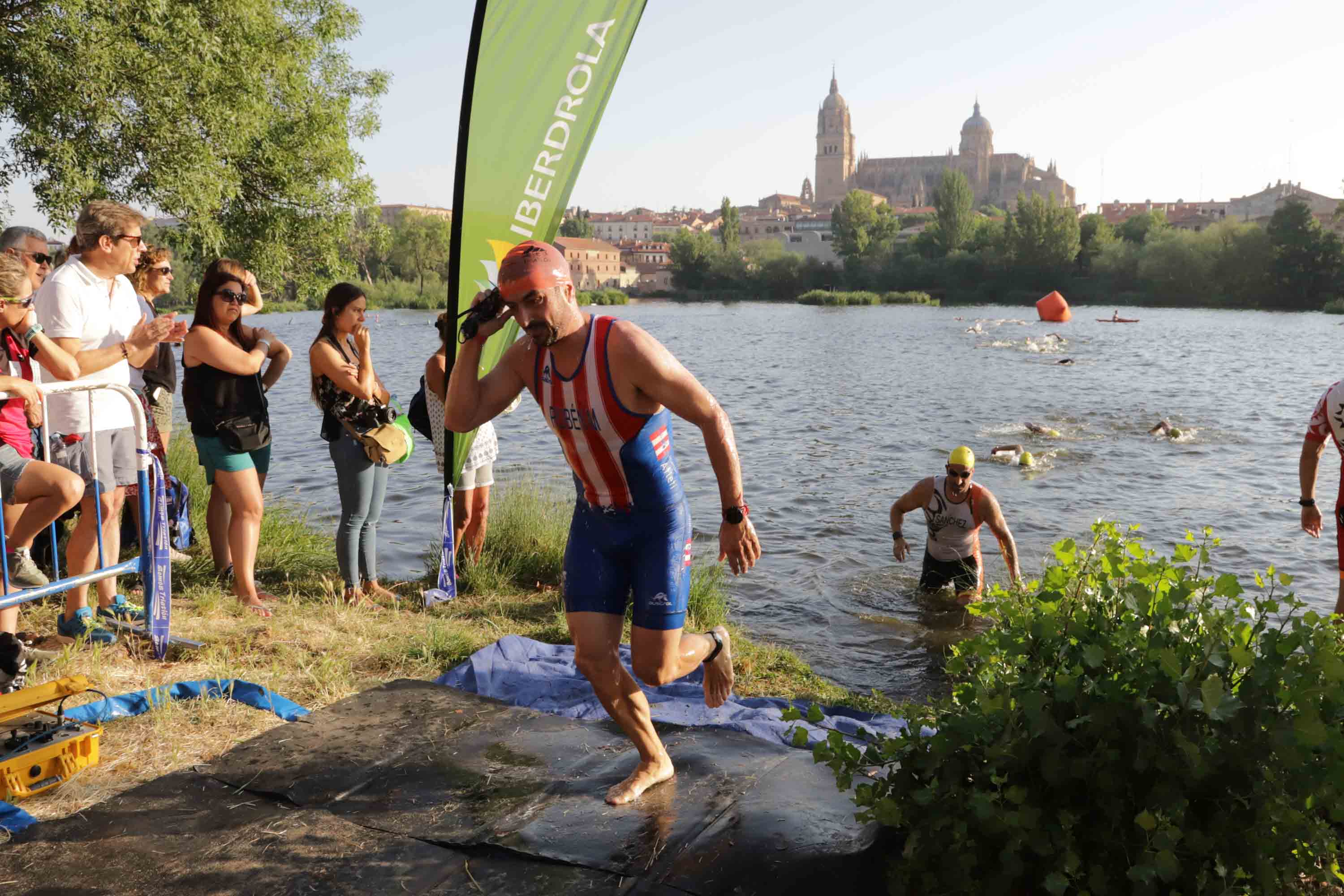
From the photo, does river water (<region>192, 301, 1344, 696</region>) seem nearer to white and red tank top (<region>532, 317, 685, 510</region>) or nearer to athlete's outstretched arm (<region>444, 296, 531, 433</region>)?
white and red tank top (<region>532, 317, 685, 510</region>)

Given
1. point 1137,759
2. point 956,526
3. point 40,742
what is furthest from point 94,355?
point 956,526

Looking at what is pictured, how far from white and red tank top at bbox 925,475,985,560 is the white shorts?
3702 mm

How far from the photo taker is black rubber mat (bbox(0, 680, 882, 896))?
343 centimetres

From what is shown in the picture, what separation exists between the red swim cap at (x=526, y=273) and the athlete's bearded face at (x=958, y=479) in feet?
18.1

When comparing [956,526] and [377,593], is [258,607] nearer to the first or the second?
[377,593]

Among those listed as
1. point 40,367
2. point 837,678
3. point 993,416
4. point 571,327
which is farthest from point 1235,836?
point 993,416

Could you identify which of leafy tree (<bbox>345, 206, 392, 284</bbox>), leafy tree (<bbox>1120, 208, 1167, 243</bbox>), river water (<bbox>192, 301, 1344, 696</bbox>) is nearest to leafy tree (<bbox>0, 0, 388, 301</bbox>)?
leafy tree (<bbox>345, 206, 392, 284</bbox>)

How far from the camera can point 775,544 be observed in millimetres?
12359

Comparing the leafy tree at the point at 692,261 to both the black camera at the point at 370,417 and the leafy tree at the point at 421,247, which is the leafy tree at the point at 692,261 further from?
the black camera at the point at 370,417

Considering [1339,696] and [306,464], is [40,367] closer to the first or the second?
[1339,696]

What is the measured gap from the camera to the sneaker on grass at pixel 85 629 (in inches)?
218

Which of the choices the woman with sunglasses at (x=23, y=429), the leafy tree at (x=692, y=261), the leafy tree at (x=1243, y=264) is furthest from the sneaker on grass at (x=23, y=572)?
the leafy tree at (x=692, y=261)

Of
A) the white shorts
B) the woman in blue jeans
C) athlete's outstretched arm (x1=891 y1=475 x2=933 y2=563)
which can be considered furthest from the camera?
athlete's outstretched arm (x1=891 y1=475 x2=933 y2=563)

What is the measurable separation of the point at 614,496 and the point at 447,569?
353 cm
